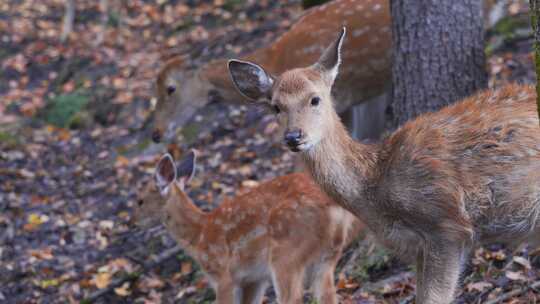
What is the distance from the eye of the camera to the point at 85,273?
804 centimetres

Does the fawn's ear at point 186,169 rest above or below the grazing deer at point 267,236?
above

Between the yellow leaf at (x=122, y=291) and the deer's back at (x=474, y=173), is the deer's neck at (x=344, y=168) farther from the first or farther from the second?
the yellow leaf at (x=122, y=291)

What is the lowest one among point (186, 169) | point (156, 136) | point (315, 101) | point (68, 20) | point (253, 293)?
point (253, 293)

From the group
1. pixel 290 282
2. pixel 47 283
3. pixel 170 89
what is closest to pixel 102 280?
pixel 47 283

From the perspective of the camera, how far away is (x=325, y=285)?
6141mm

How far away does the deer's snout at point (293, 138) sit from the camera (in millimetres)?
4879

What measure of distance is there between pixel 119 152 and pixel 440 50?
608 cm

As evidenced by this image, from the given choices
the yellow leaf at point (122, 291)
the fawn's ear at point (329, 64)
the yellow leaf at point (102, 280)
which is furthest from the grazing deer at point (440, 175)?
the yellow leaf at point (102, 280)

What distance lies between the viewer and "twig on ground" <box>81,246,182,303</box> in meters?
7.45

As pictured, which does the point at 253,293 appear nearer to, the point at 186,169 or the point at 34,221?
the point at 186,169

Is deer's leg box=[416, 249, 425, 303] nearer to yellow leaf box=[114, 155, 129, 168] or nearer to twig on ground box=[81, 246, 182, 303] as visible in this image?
twig on ground box=[81, 246, 182, 303]

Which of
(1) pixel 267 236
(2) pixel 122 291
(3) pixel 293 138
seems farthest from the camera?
(2) pixel 122 291

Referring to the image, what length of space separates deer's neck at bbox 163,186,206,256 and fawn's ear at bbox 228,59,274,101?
1.84 meters

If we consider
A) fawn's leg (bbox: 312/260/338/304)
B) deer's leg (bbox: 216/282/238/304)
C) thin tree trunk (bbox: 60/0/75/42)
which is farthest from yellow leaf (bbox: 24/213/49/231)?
thin tree trunk (bbox: 60/0/75/42)
